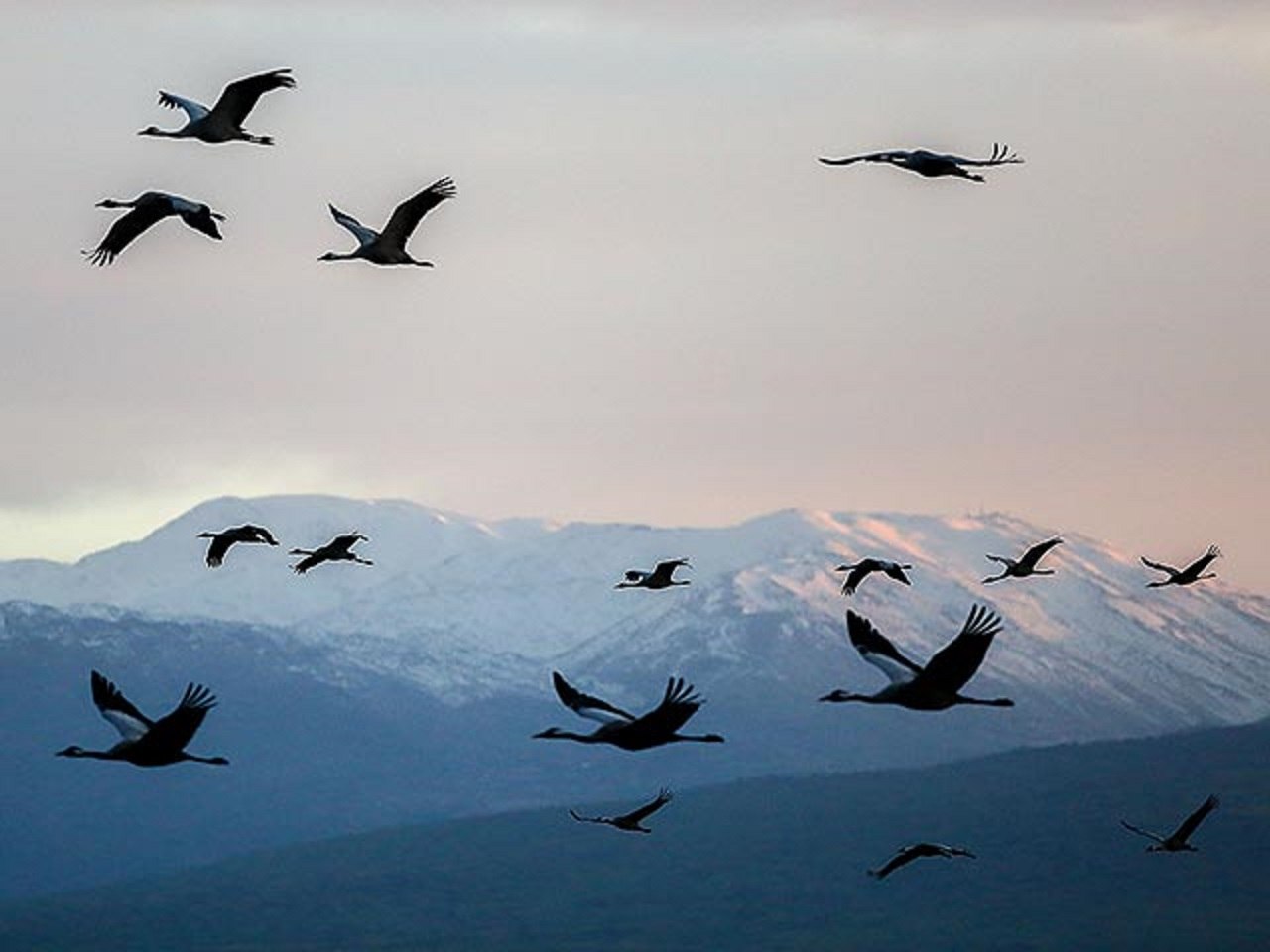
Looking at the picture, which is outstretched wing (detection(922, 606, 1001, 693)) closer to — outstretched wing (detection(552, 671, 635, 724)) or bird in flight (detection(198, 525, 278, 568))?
outstretched wing (detection(552, 671, 635, 724))

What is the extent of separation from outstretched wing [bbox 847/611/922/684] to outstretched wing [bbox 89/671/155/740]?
35.6 ft

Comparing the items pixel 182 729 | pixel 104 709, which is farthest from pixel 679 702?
pixel 104 709

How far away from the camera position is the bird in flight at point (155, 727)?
4447cm

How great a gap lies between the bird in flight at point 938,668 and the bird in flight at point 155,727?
8927mm

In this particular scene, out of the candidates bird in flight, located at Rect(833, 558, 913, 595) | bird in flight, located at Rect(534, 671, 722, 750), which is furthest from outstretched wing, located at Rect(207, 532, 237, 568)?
bird in flight, located at Rect(534, 671, 722, 750)

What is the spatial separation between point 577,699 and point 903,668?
629cm

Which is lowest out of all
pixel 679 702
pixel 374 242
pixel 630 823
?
pixel 630 823

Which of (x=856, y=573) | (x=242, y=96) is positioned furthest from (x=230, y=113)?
(x=856, y=573)

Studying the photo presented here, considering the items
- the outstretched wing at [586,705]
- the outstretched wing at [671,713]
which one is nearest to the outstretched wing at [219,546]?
the outstretched wing at [586,705]

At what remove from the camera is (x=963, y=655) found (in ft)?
142

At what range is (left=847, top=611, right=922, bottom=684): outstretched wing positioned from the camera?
46531mm

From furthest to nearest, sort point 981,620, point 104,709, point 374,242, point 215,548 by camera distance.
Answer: point 215,548 < point 374,242 < point 104,709 < point 981,620

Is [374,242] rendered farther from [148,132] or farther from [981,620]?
[981,620]

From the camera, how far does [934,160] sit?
2004 inches
